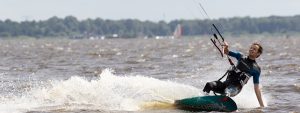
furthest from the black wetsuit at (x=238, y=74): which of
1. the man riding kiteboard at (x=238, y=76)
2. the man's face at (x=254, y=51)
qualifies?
the man's face at (x=254, y=51)

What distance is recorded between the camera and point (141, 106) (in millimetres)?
16500

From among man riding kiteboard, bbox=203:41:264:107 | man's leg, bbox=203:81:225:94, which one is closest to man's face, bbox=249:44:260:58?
man riding kiteboard, bbox=203:41:264:107

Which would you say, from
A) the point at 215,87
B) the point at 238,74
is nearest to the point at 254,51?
the point at 238,74

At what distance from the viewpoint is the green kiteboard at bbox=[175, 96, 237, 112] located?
51.0 ft

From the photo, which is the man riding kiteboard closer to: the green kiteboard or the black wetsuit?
the black wetsuit

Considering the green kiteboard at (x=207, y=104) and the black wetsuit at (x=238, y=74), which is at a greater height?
the black wetsuit at (x=238, y=74)

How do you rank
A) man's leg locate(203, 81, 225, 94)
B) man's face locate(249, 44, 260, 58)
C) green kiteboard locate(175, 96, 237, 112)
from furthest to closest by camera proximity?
green kiteboard locate(175, 96, 237, 112) → man's leg locate(203, 81, 225, 94) → man's face locate(249, 44, 260, 58)

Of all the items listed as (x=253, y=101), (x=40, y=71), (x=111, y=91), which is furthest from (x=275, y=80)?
(x=40, y=71)

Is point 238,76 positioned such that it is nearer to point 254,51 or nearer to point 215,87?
Result: point 215,87

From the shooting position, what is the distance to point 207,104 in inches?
623

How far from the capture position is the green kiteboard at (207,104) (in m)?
15.5

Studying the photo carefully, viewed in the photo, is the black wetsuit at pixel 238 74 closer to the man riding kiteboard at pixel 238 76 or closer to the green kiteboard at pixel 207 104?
the man riding kiteboard at pixel 238 76

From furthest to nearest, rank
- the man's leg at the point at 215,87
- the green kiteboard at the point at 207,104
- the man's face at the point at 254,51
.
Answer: the green kiteboard at the point at 207,104 → the man's leg at the point at 215,87 → the man's face at the point at 254,51

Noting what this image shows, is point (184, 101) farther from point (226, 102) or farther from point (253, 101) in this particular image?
point (253, 101)
